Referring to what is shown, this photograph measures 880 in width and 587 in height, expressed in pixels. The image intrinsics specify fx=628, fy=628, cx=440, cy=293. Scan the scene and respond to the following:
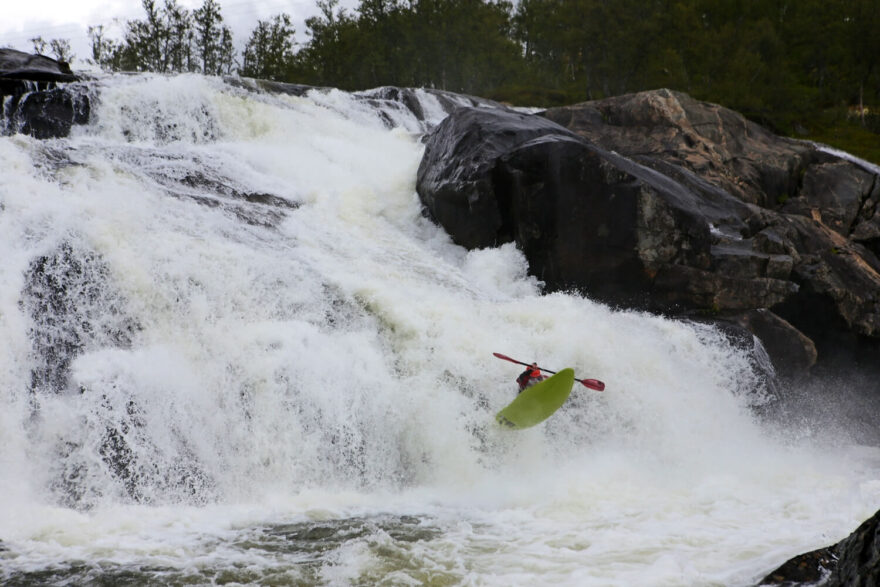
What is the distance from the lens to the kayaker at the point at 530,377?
8.86m

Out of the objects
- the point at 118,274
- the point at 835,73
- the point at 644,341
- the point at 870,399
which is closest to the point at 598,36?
the point at 835,73

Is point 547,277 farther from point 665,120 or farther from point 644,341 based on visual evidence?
point 665,120

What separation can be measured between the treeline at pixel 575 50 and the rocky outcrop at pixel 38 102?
98.6 feet

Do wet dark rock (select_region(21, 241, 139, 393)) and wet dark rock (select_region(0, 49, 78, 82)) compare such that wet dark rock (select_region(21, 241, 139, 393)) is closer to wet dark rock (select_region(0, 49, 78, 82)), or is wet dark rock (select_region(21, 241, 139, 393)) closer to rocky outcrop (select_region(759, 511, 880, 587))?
rocky outcrop (select_region(759, 511, 880, 587))

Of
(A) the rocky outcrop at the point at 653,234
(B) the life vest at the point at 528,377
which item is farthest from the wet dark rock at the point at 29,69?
(B) the life vest at the point at 528,377

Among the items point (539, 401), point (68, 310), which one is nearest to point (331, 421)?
point (539, 401)

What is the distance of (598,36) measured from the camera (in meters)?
39.8

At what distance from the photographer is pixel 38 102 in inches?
636

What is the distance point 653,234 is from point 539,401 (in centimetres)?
544

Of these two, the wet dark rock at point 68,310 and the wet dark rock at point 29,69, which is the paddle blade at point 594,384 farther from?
the wet dark rock at point 29,69

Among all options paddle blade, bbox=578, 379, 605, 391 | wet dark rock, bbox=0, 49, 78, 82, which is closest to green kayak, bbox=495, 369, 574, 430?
paddle blade, bbox=578, 379, 605, 391

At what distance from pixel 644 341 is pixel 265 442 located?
6.70m

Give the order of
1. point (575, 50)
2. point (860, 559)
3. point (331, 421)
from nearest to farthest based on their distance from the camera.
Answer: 1. point (860, 559)
2. point (331, 421)
3. point (575, 50)

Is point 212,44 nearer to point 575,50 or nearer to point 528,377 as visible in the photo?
point 575,50
